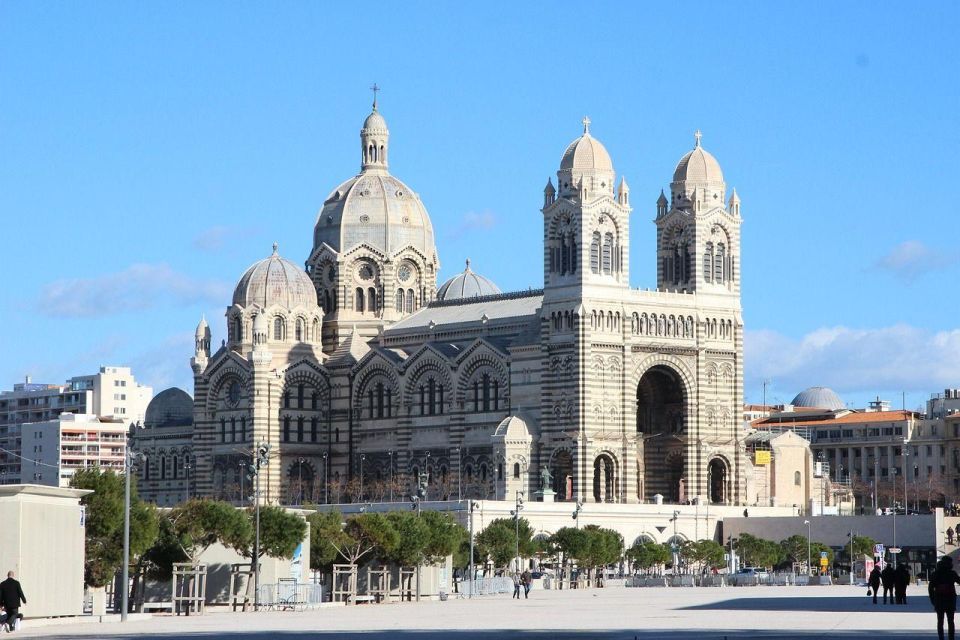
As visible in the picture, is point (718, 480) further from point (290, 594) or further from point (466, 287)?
point (290, 594)

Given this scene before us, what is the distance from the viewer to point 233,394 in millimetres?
148125

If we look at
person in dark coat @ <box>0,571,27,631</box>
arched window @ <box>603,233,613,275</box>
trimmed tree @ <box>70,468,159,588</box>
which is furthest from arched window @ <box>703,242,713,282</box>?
person in dark coat @ <box>0,571,27,631</box>

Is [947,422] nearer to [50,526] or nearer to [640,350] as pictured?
[640,350]

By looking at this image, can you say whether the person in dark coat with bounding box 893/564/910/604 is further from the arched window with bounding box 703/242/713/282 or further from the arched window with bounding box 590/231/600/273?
the arched window with bounding box 703/242/713/282

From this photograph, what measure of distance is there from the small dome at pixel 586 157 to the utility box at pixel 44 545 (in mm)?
69559

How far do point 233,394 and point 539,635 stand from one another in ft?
318

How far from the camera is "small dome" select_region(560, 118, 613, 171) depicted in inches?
5162

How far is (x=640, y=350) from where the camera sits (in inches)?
5202

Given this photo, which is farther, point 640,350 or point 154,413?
point 154,413

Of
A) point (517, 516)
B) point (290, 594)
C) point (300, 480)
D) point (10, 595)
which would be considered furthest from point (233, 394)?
point (10, 595)

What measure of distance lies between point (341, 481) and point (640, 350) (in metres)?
24.9

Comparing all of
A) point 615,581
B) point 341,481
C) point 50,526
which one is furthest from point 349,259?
point 50,526

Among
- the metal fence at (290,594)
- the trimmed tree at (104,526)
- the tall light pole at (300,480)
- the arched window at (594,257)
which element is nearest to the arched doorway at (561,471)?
the arched window at (594,257)

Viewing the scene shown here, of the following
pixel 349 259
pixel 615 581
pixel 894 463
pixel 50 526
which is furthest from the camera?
pixel 894 463
